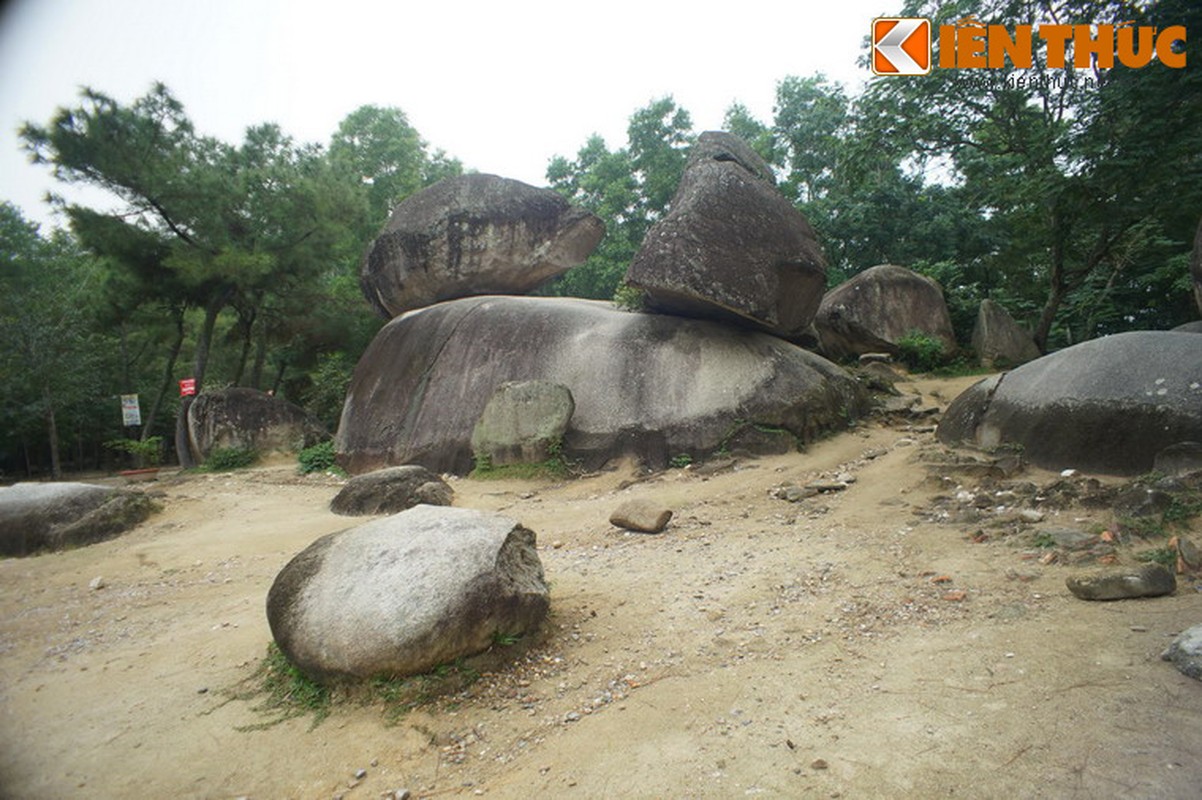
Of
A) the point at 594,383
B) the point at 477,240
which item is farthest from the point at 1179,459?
the point at 477,240

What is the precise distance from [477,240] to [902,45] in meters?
8.36

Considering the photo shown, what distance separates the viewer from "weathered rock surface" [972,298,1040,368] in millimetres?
13234

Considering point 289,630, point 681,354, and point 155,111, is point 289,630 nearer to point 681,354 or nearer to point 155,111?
point 681,354

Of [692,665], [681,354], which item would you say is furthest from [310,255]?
[692,665]

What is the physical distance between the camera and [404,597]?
329 cm

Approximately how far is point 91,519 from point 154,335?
13.6m

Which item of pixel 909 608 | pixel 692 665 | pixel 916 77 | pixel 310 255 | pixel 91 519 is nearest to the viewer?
pixel 692 665

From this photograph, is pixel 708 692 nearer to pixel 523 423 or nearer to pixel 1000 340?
pixel 523 423

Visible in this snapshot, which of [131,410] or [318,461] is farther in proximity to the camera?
[131,410]

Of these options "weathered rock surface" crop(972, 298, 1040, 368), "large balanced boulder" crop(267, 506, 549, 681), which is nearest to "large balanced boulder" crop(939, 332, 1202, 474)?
"large balanced boulder" crop(267, 506, 549, 681)

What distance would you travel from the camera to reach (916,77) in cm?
1241

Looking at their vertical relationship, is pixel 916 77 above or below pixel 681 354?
above

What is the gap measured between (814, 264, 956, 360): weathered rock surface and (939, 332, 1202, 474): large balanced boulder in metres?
7.26

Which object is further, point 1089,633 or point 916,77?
point 916,77
